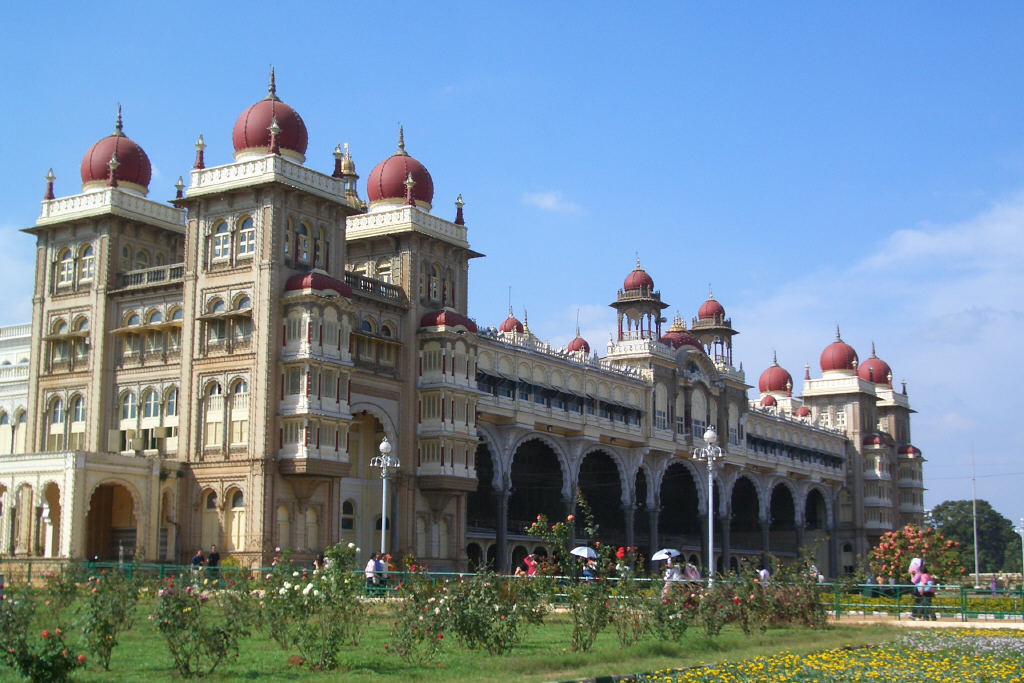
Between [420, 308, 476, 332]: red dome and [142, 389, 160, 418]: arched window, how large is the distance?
10.8 metres

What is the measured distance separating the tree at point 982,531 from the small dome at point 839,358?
174ft

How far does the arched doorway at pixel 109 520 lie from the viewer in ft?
152

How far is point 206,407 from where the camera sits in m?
45.4

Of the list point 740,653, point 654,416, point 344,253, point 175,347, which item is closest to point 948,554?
point 654,416

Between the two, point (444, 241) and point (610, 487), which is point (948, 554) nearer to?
point (610, 487)

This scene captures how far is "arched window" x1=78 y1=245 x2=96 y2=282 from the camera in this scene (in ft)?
Answer: 163

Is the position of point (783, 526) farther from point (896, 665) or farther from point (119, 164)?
point (896, 665)

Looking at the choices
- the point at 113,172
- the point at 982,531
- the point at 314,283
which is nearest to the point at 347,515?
the point at 314,283

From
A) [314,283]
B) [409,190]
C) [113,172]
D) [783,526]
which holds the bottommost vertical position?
[783,526]

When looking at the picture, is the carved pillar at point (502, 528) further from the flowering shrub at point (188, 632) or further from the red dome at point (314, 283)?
the flowering shrub at point (188, 632)

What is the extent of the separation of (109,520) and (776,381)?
208 feet

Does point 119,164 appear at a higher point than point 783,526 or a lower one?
higher

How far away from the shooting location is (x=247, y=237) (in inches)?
1778

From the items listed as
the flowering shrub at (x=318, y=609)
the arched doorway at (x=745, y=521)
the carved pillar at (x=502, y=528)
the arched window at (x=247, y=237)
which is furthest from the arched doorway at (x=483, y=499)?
the flowering shrub at (x=318, y=609)
